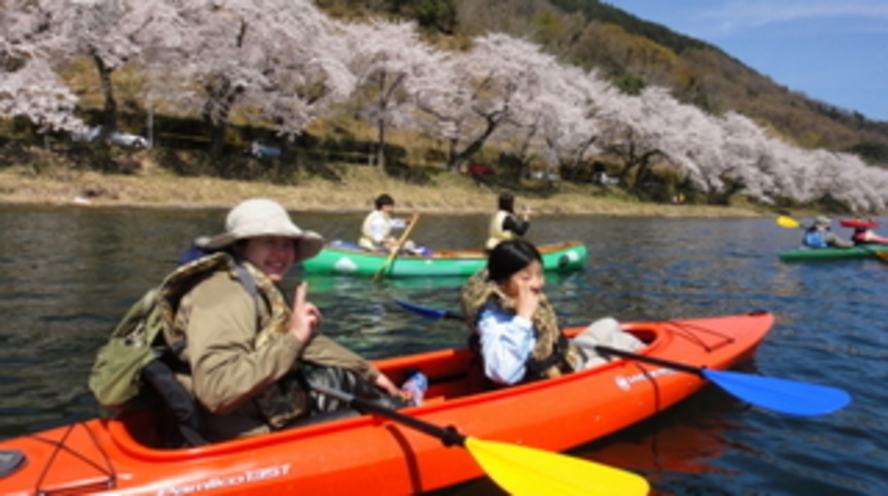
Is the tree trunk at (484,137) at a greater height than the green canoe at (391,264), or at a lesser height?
greater

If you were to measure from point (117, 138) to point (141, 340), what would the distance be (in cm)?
2414

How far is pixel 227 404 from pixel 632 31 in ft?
353

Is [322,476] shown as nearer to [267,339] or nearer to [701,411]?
[267,339]

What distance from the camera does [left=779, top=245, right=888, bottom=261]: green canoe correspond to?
16.1 m

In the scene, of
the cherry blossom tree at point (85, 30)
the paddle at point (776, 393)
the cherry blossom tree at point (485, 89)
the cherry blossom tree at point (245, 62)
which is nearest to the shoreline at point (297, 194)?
the cherry blossom tree at point (245, 62)

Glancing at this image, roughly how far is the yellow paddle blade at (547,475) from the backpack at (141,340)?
1.54 meters

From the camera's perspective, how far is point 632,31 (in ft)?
327

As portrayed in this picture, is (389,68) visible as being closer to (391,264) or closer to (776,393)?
(391,264)

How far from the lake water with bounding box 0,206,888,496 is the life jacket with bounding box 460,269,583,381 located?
817mm

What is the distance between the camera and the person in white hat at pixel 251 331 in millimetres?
2705

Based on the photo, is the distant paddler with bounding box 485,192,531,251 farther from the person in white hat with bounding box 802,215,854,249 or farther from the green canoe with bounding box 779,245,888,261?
the person in white hat with bounding box 802,215,854,249

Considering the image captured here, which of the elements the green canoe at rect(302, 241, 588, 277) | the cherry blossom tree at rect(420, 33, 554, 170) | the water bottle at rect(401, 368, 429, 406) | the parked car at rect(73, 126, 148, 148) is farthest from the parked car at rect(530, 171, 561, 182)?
the water bottle at rect(401, 368, 429, 406)

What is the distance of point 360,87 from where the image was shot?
32719 mm

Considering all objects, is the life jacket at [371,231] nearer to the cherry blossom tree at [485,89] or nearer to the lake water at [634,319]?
the lake water at [634,319]
